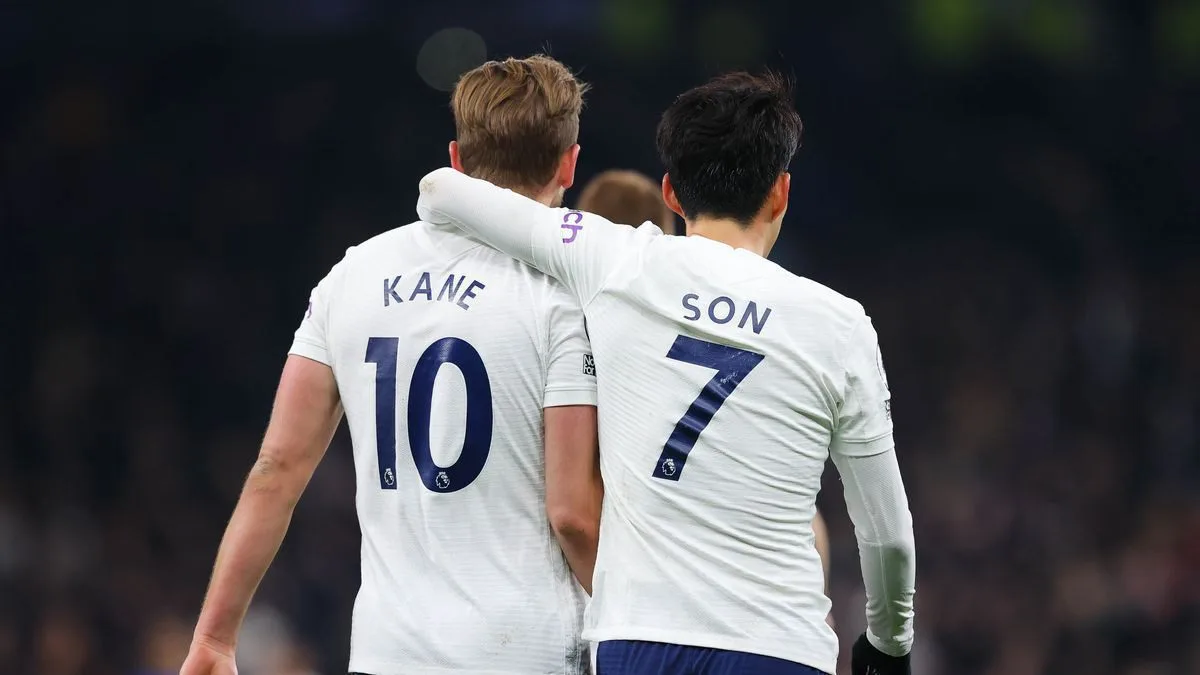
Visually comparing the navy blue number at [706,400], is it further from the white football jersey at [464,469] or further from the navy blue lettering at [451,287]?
the navy blue lettering at [451,287]

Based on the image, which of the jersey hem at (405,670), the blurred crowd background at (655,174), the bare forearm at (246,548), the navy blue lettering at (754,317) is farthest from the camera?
the blurred crowd background at (655,174)

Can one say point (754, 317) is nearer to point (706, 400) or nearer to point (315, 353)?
point (706, 400)

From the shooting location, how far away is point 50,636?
31.5 ft

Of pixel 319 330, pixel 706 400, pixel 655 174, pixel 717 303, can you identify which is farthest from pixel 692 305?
pixel 655 174

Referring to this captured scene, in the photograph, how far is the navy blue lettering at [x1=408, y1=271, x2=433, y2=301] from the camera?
3.12 m

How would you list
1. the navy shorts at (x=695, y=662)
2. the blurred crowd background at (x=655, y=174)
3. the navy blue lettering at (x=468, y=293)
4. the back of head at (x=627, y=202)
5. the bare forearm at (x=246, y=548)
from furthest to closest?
the blurred crowd background at (x=655, y=174)
the back of head at (x=627, y=202)
the bare forearm at (x=246, y=548)
the navy blue lettering at (x=468, y=293)
the navy shorts at (x=695, y=662)

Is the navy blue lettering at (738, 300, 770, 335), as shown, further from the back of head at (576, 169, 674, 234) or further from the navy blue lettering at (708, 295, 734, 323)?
the back of head at (576, 169, 674, 234)

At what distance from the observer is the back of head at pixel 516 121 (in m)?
3.17

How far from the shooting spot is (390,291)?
3.14m

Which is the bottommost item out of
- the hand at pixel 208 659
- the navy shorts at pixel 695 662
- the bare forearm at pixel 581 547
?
the hand at pixel 208 659

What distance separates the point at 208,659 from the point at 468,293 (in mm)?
951

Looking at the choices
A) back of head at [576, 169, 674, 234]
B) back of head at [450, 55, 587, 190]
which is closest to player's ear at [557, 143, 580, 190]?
back of head at [450, 55, 587, 190]

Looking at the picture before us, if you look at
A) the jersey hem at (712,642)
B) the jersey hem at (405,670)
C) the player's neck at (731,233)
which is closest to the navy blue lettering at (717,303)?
the player's neck at (731,233)

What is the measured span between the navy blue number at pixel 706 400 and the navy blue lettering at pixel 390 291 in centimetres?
67
